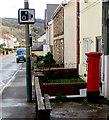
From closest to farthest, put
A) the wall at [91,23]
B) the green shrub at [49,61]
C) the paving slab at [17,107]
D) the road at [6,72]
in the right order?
the paving slab at [17,107], the wall at [91,23], the road at [6,72], the green shrub at [49,61]

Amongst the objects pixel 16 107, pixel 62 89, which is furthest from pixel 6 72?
pixel 16 107

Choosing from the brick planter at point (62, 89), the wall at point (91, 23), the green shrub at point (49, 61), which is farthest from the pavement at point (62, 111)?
the green shrub at point (49, 61)

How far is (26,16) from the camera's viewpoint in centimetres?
1115

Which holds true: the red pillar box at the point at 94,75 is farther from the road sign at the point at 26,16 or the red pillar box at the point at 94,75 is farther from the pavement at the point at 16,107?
the road sign at the point at 26,16

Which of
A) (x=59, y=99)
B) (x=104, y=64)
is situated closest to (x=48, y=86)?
(x=59, y=99)

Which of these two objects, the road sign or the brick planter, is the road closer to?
the brick planter

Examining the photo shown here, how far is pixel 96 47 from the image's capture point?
38.0 ft

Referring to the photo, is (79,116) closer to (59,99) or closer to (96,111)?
(96,111)

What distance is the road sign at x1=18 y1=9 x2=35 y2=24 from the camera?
1107 cm

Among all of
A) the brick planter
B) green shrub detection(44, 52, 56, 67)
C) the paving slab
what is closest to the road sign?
the brick planter

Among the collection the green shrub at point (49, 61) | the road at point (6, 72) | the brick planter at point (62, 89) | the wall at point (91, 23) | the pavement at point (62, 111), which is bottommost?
the road at point (6, 72)

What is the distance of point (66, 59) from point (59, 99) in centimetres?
1284

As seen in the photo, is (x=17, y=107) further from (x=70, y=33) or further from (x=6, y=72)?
(x=6, y=72)

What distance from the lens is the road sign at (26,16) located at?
436 inches
